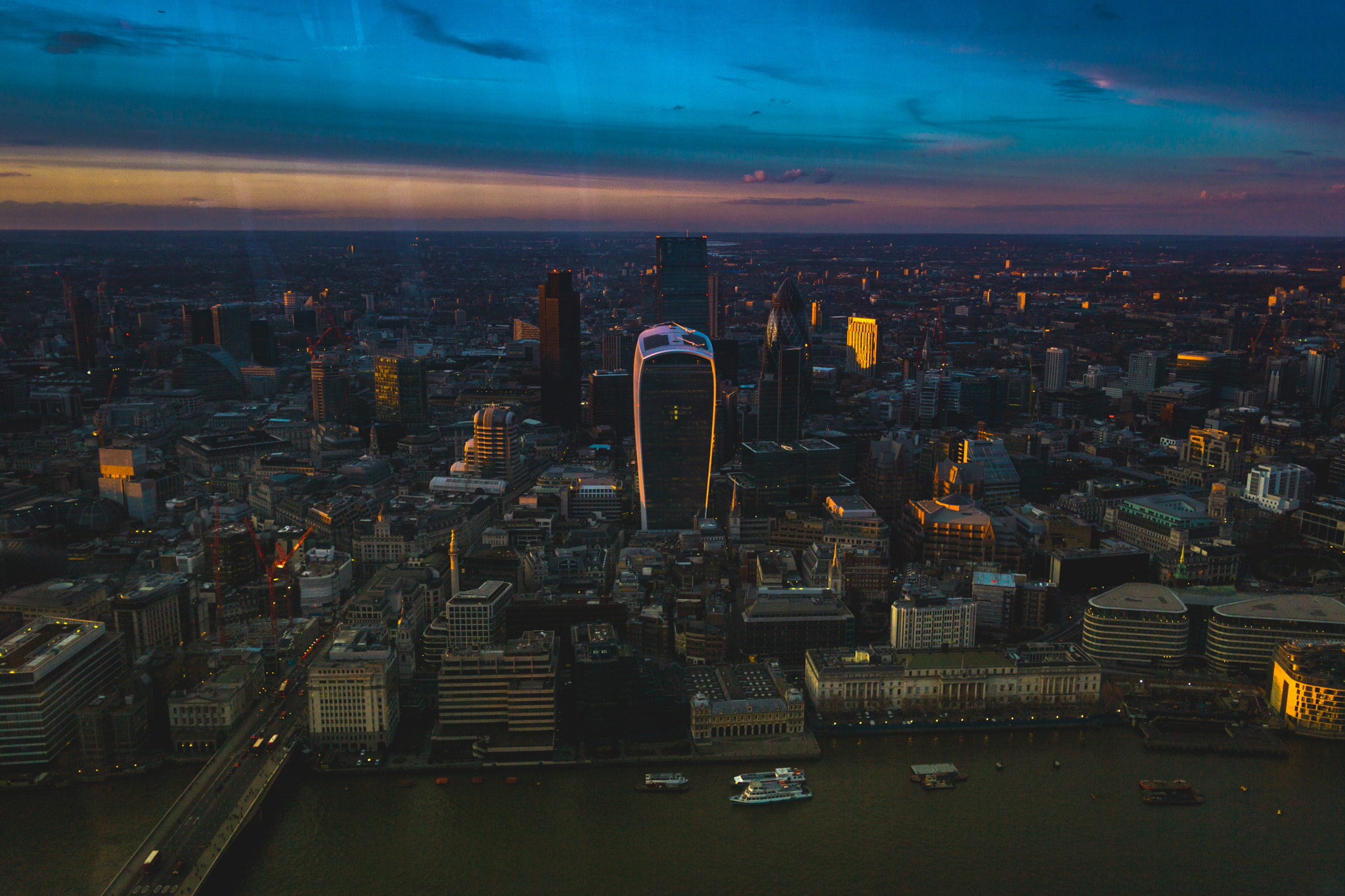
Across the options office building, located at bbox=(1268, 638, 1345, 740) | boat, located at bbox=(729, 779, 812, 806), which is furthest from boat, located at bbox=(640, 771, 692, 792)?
office building, located at bbox=(1268, 638, 1345, 740)

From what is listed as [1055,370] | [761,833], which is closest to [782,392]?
[1055,370]

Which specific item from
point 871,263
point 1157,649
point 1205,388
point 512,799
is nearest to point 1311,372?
point 1205,388

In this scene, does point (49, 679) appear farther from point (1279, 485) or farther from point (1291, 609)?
point (1279, 485)

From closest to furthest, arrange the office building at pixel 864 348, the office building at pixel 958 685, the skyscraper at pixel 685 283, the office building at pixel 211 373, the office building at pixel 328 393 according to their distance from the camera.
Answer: the office building at pixel 958 685
the office building at pixel 328 393
the office building at pixel 211 373
the skyscraper at pixel 685 283
the office building at pixel 864 348

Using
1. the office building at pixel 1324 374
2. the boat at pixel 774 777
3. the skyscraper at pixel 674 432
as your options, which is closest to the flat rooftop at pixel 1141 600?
the boat at pixel 774 777

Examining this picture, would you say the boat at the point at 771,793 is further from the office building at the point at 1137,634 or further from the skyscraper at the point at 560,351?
the skyscraper at the point at 560,351
